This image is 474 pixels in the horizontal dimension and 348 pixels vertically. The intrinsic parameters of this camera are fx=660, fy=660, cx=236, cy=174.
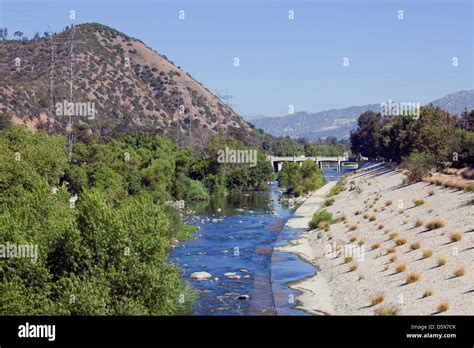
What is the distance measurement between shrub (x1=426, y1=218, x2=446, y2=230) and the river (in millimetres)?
8641

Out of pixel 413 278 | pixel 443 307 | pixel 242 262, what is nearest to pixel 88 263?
pixel 443 307

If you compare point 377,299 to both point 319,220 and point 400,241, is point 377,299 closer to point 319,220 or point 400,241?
point 400,241

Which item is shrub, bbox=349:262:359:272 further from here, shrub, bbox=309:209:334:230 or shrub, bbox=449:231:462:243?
shrub, bbox=309:209:334:230

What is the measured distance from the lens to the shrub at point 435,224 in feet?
143

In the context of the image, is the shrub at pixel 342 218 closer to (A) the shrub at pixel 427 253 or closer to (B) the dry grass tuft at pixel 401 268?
(A) the shrub at pixel 427 253

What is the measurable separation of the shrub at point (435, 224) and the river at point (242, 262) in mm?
8641

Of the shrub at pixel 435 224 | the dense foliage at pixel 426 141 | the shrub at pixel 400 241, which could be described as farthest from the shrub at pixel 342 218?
the shrub at pixel 400 241

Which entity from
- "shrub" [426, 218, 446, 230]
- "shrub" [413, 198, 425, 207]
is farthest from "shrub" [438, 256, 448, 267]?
"shrub" [413, 198, 425, 207]

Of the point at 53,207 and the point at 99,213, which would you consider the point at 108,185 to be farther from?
the point at 99,213

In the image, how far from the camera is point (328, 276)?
127ft

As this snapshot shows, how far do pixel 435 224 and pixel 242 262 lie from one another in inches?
515

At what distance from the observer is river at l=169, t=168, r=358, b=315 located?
108 ft
